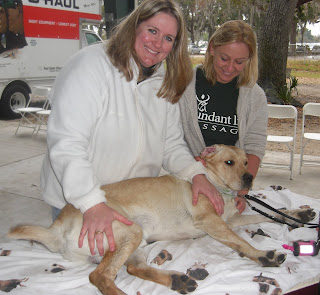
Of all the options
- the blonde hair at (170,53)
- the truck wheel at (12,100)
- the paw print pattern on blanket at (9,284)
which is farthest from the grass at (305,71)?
the paw print pattern on blanket at (9,284)

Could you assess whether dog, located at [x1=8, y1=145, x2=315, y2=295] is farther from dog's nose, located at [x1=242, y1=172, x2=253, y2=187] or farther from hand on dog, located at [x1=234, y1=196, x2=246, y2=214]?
hand on dog, located at [x1=234, y1=196, x2=246, y2=214]

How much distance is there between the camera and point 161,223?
250 cm

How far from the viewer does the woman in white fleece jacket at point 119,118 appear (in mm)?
2002

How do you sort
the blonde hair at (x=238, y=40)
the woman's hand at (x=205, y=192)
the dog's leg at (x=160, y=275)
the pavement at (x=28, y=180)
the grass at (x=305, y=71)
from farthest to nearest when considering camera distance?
the grass at (x=305, y=71) → the pavement at (x=28, y=180) → the blonde hair at (x=238, y=40) → the woman's hand at (x=205, y=192) → the dog's leg at (x=160, y=275)

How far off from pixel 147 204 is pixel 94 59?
102cm

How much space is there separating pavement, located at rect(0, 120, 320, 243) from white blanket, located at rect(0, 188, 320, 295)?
1.49m

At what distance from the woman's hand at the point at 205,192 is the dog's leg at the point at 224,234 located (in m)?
0.05

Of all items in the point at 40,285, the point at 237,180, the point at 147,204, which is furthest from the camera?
the point at 237,180

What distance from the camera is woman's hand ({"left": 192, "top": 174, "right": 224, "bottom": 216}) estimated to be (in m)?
2.49

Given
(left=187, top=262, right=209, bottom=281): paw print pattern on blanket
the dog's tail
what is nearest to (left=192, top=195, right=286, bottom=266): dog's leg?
(left=187, top=262, right=209, bottom=281): paw print pattern on blanket

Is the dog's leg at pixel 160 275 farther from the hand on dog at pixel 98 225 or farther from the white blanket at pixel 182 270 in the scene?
the hand on dog at pixel 98 225

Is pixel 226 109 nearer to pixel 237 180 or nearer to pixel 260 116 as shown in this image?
pixel 260 116

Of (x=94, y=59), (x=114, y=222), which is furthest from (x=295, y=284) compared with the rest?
(x=94, y=59)

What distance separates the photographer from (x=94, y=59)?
223 cm
